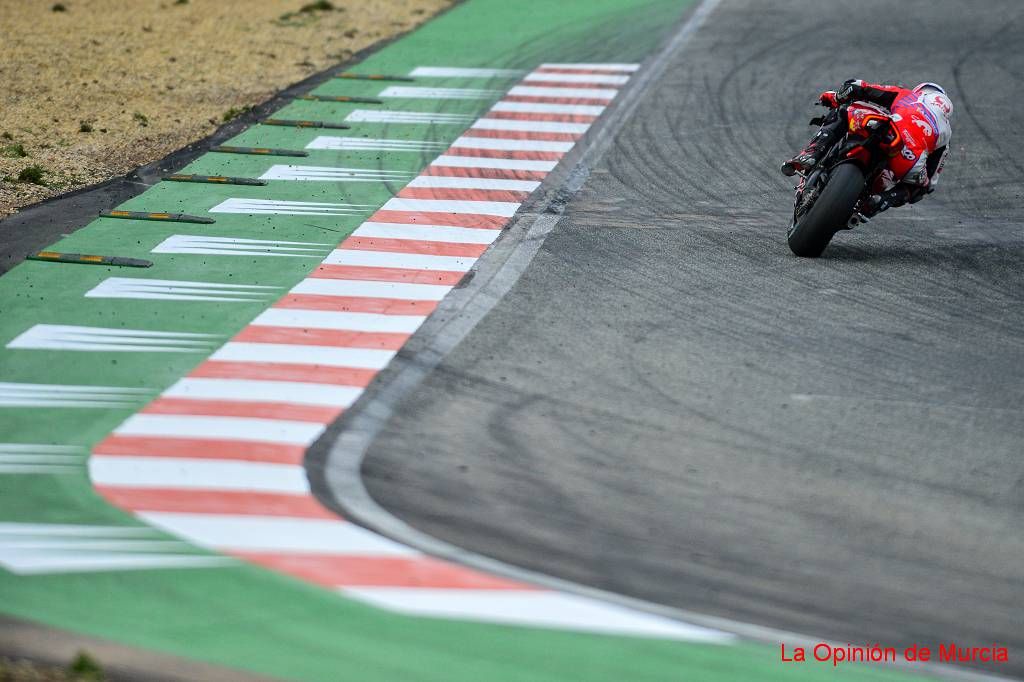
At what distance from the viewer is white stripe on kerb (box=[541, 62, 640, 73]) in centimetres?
2073

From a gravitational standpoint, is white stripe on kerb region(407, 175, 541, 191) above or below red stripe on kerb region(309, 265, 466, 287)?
below

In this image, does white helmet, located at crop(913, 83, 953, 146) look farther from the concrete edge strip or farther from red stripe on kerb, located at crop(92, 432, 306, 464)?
red stripe on kerb, located at crop(92, 432, 306, 464)

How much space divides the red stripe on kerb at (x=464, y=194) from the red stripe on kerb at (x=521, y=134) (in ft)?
7.82

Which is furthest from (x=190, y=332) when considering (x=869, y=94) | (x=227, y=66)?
(x=227, y=66)

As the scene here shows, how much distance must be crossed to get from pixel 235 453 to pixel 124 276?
12.7 ft

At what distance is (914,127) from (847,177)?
0.92m

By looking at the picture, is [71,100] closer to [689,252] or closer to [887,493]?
[689,252]

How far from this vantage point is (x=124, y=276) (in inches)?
474

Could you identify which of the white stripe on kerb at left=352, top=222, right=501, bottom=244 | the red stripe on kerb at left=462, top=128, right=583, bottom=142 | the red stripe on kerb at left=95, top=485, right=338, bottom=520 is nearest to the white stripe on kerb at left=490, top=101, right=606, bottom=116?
the red stripe on kerb at left=462, top=128, right=583, bottom=142

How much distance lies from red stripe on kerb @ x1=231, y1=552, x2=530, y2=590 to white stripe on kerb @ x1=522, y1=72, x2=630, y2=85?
13.5 metres

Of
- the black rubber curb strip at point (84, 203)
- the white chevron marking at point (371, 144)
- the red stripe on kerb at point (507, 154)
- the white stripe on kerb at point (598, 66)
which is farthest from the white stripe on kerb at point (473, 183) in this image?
the white stripe on kerb at point (598, 66)

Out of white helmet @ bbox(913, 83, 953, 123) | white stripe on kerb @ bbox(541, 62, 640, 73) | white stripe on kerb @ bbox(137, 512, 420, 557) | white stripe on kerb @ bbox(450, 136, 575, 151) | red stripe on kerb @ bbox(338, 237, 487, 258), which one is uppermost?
white stripe on kerb @ bbox(137, 512, 420, 557)

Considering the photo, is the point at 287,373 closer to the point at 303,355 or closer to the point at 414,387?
the point at 303,355

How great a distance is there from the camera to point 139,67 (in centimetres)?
2005
